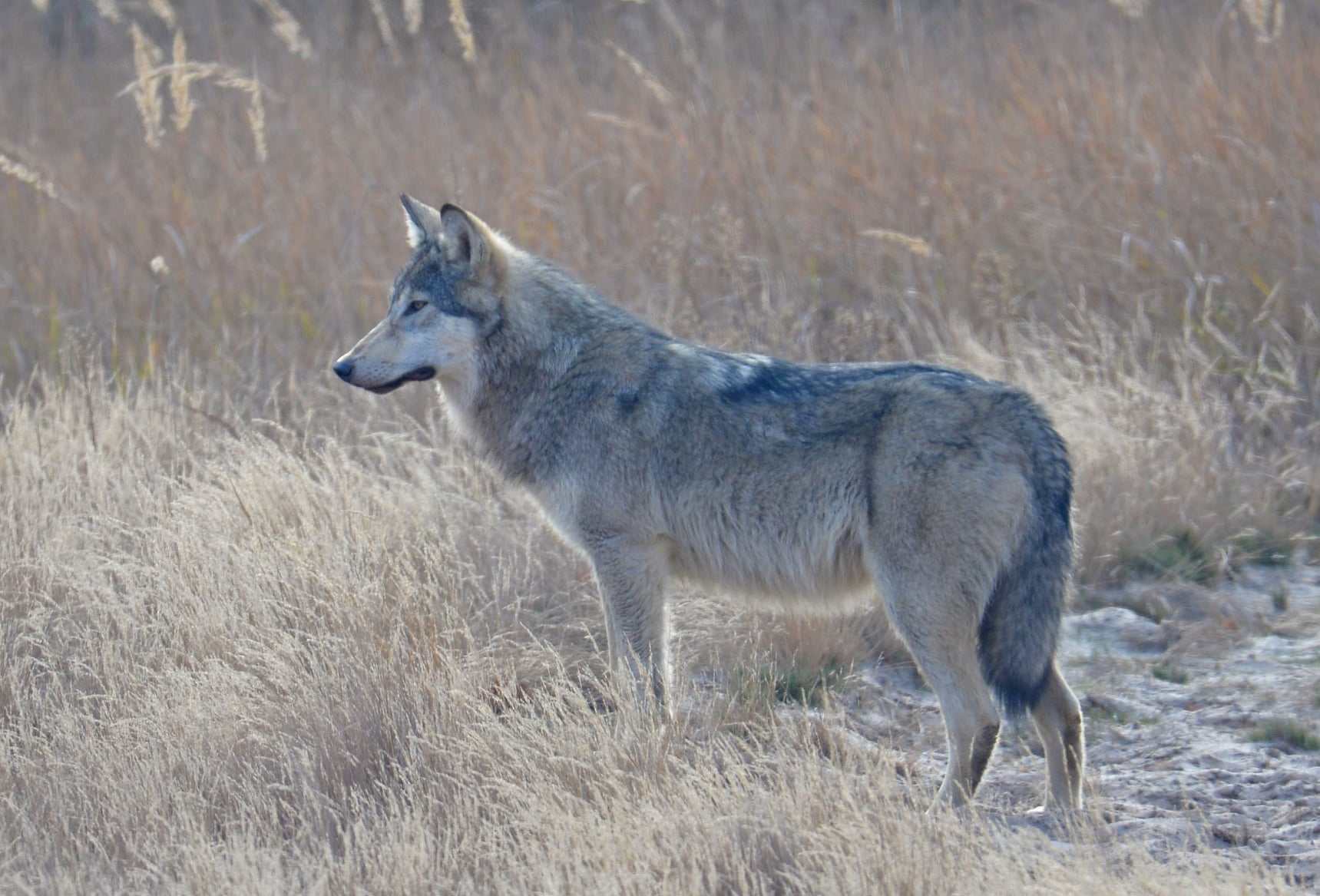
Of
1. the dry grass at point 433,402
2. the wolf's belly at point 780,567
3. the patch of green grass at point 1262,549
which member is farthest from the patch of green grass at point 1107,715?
the patch of green grass at point 1262,549

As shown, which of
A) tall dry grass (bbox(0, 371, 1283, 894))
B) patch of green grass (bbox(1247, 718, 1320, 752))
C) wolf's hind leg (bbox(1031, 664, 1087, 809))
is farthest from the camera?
patch of green grass (bbox(1247, 718, 1320, 752))

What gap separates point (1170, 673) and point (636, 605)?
2201 mm

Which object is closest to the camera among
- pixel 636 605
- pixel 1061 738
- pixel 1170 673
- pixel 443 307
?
pixel 1061 738

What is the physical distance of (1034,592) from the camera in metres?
3.88

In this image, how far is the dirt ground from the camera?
3738 mm

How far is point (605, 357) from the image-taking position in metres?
4.73

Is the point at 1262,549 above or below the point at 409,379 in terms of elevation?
below

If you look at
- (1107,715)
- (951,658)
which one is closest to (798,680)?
(951,658)

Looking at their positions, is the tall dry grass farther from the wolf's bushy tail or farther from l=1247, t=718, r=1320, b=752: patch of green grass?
l=1247, t=718, r=1320, b=752: patch of green grass

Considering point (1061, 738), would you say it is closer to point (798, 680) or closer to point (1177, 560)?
point (798, 680)

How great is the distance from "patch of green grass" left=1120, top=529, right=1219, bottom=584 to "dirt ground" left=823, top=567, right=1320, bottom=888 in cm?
11

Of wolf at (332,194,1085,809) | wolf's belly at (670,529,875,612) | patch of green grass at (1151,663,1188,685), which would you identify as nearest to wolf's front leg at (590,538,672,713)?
wolf at (332,194,1085,809)

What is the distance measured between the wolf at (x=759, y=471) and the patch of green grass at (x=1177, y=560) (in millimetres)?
2004

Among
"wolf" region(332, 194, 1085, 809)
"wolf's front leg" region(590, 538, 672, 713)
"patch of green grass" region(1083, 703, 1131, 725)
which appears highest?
"wolf" region(332, 194, 1085, 809)
